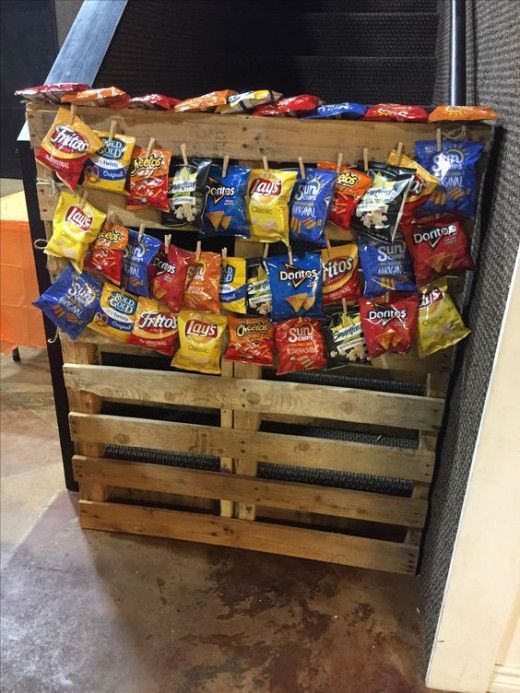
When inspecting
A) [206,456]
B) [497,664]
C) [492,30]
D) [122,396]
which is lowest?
[497,664]

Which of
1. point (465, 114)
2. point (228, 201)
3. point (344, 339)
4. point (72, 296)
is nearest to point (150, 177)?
point (228, 201)

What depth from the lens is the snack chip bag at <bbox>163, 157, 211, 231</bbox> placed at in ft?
5.05

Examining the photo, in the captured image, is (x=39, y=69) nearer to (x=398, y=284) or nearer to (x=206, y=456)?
(x=206, y=456)

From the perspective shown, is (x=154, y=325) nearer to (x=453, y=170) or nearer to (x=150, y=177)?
(x=150, y=177)

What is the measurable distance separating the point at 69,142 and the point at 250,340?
72cm

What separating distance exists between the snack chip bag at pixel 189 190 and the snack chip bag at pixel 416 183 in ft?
1.58

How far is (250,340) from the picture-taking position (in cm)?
170

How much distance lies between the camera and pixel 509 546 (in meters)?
1.41

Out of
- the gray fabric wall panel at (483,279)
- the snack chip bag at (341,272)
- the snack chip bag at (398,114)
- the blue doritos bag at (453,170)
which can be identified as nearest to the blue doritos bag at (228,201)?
the snack chip bag at (341,272)

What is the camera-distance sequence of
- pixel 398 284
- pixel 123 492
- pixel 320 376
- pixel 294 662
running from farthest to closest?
1. pixel 123 492
2. pixel 320 376
3. pixel 294 662
4. pixel 398 284


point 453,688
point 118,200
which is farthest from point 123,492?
point 453,688

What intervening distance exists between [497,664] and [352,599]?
18.4 inches

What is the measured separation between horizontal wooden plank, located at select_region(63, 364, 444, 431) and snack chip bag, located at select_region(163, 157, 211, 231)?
1.67 feet

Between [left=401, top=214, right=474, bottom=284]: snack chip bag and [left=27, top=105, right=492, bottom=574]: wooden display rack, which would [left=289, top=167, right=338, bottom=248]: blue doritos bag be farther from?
[left=401, top=214, right=474, bottom=284]: snack chip bag
